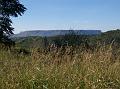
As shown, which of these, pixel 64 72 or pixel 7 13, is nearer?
pixel 64 72

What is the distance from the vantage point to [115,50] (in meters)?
9.52

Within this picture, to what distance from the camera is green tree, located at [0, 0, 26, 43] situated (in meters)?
36.1

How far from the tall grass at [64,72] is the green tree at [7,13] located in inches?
1091

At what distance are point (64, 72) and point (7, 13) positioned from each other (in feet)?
97.8

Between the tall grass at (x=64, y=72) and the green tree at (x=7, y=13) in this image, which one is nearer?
the tall grass at (x=64, y=72)

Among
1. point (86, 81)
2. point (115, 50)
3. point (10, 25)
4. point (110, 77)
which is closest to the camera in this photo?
point (86, 81)

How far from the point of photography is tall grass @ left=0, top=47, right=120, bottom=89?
21.8 ft

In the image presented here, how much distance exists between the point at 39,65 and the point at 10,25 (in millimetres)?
29049

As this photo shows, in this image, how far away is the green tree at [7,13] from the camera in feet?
118

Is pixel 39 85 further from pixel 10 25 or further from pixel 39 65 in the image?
pixel 10 25

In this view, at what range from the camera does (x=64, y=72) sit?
718cm

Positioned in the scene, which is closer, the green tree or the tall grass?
the tall grass

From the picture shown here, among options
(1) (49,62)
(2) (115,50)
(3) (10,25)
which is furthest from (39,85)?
(3) (10,25)

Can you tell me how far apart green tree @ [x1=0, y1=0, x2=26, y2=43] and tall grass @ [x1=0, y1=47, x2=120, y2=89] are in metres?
27.7
